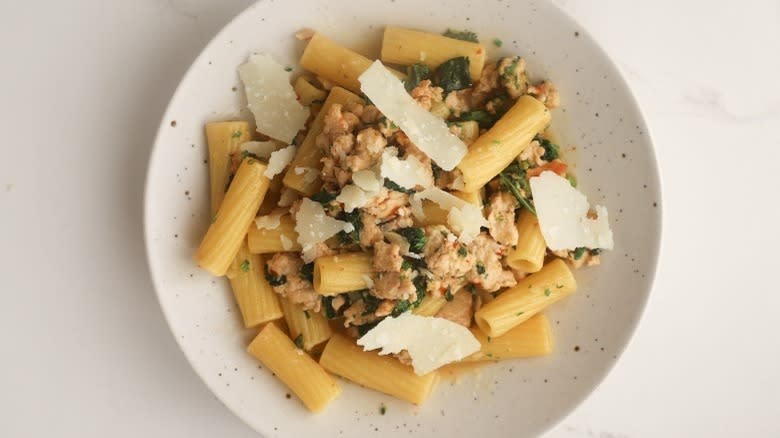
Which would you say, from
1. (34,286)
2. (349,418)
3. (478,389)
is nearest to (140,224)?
(34,286)

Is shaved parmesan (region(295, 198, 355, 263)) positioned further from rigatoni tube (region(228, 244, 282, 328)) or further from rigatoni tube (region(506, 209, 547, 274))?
rigatoni tube (region(506, 209, 547, 274))

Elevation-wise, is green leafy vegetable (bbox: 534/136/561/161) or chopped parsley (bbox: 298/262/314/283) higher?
green leafy vegetable (bbox: 534/136/561/161)

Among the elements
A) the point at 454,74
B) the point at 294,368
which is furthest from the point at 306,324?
the point at 454,74

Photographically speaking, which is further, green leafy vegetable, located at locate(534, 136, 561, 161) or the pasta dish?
green leafy vegetable, located at locate(534, 136, 561, 161)

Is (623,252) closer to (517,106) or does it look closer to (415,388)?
(517,106)

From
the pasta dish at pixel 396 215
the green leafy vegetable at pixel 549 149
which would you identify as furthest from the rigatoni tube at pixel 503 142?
the green leafy vegetable at pixel 549 149

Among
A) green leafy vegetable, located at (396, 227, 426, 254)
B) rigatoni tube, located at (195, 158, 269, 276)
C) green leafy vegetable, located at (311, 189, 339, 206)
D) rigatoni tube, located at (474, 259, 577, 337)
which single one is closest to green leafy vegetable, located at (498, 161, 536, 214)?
rigatoni tube, located at (474, 259, 577, 337)

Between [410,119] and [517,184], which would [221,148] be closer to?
[410,119]
